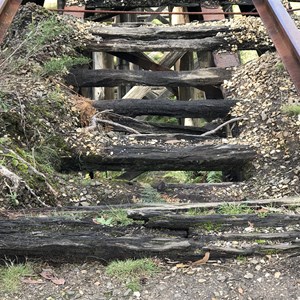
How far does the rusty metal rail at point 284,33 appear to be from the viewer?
121 inches

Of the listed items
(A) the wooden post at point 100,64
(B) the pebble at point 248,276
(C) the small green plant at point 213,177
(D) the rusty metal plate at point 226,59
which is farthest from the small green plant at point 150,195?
(A) the wooden post at point 100,64

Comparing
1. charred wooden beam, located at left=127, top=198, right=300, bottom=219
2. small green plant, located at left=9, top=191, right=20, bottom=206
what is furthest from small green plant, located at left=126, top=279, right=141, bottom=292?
small green plant, located at left=9, top=191, right=20, bottom=206

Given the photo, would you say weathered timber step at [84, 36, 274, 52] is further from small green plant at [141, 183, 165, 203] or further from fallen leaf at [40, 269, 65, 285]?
fallen leaf at [40, 269, 65, 285]

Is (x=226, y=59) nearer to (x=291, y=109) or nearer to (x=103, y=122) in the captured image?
(x=291, y=109)

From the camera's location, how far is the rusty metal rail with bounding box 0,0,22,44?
11.2 ft

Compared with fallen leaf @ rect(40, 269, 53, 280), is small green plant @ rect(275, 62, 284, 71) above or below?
above

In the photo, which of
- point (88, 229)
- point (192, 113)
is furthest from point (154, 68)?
point (88, 229)

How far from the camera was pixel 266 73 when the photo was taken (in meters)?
4.07

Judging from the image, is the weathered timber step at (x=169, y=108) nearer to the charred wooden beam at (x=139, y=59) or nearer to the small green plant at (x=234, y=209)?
the charred wooden beam at (x=139, y=59)

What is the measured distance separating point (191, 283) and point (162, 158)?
A: 56.0 inches

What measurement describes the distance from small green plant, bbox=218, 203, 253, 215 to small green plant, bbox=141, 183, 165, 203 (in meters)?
0.53

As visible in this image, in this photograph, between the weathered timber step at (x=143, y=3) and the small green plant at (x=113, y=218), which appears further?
the weathered timber step at (x=143, y=3)

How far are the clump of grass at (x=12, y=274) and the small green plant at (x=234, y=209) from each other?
969 millimetres

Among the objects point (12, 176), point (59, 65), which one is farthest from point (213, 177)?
point (12, 176)
